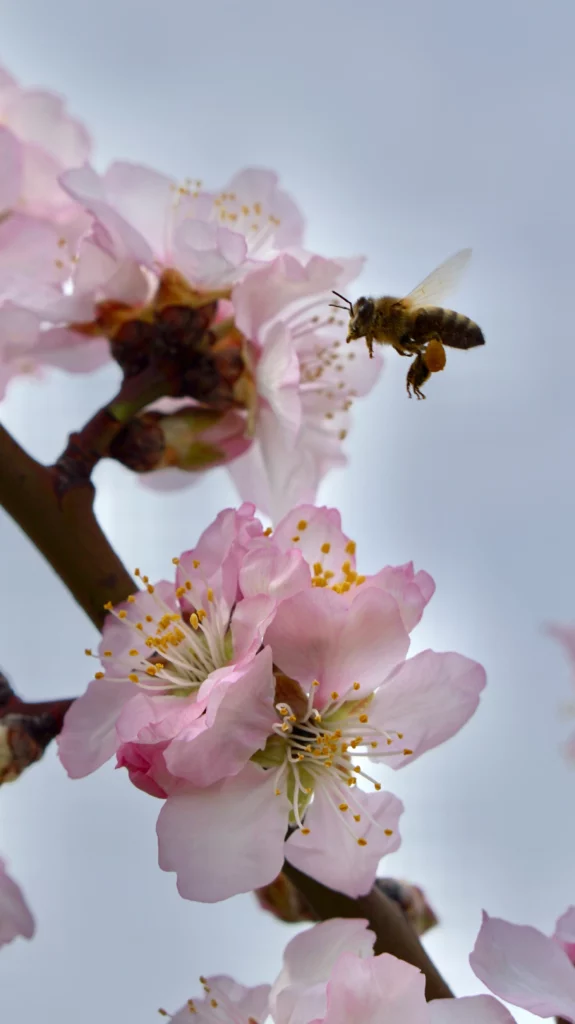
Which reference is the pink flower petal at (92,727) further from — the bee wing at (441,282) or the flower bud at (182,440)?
the bee wing at (441,282)

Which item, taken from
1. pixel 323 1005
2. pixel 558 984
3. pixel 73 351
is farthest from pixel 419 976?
pixel 73 351

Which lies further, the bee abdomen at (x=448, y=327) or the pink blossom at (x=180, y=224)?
the pink blossom at (x=180, y=224)

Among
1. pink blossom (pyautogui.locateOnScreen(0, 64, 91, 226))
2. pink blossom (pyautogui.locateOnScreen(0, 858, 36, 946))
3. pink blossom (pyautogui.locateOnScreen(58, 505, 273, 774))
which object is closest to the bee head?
pink blossom (pyautogui.locateOnScreen(58, 505, 273, 774))

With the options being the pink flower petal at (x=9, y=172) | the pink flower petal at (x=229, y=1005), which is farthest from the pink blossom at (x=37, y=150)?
the pink flower petal at (x=229, y=1005)

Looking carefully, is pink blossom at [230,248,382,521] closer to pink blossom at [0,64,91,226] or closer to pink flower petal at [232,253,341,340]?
pink flower petal at [232,253,341,340]

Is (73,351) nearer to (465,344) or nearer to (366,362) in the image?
(366,362)

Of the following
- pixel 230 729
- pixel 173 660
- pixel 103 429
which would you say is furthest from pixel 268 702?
pixel 103 429
